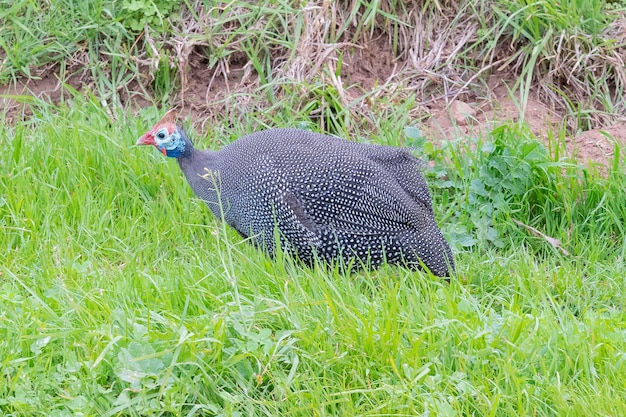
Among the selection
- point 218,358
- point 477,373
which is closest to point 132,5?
point 218,358

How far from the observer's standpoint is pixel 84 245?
4047 mm

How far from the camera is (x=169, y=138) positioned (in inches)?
157

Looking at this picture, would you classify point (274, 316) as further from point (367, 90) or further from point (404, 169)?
point (367, 90)

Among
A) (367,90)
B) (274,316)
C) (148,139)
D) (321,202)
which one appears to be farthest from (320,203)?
(367,90)

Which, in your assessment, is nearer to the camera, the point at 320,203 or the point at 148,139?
the point at 320,203

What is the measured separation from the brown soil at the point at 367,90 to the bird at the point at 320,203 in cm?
111

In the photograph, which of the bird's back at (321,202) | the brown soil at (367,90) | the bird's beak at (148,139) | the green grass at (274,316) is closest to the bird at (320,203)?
the bird's back at (321,202)

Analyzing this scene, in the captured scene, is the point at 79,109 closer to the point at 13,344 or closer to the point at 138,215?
the point at 138,215

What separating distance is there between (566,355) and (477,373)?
31 cm

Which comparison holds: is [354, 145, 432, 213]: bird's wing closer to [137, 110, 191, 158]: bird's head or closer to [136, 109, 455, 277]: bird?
[136, 109, 455, 277]: bird

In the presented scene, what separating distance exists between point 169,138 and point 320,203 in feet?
2.57

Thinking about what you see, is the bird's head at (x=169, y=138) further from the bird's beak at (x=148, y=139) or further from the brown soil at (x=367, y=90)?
the brown soil at (x=367, y=90)

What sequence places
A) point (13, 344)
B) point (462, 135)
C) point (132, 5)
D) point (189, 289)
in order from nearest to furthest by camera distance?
point (13, 344), point (189, 289), point (462, 135), point (132, 5)

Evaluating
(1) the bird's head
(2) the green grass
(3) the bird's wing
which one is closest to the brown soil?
(2) the green grass
